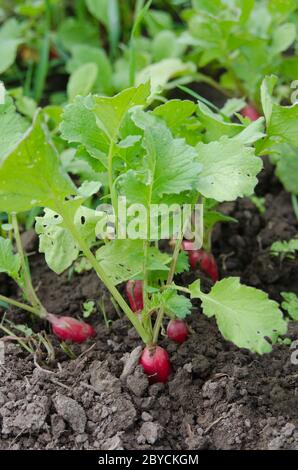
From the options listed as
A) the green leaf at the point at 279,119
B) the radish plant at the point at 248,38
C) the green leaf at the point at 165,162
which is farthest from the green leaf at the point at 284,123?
the radish plant at the point at 248,38

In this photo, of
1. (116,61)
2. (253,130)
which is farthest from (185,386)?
(116,61)

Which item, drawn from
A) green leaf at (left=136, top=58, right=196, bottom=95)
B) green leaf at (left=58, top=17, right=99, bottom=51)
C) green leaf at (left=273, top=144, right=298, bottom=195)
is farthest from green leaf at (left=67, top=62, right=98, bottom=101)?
green leaf at (left=273, top=144, right=298, bottom=195)

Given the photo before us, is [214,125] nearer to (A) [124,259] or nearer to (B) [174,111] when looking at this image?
(B) [174,111]

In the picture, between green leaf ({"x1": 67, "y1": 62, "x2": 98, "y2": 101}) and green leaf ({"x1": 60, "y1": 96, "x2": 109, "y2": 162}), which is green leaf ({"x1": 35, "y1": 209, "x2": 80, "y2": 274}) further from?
green leaf ({"x1": 67, "y1": 62, "x2": 98, "y2": 101})

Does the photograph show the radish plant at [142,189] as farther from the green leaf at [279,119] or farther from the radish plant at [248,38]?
the radish plant at [248,38]

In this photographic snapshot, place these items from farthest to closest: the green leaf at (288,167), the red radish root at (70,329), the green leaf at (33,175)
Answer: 1. the green leaf at (288,167)
2. the red radish root at (70,329)
3. the green leaf at (33,175)

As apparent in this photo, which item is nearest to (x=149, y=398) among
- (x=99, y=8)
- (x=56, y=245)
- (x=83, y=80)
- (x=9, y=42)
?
(x=56, y=245)
